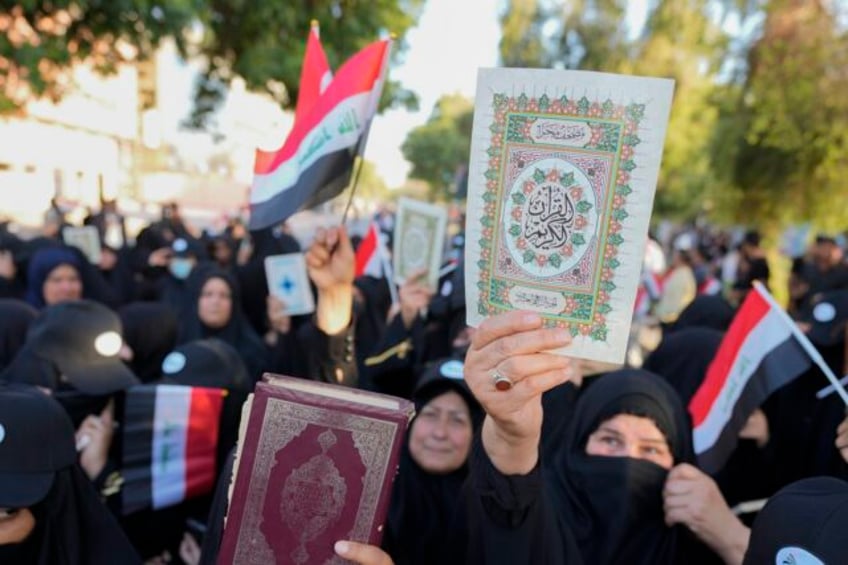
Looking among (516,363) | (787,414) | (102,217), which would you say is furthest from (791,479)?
Answer: (102,217)

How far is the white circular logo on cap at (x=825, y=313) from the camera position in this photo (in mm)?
3461

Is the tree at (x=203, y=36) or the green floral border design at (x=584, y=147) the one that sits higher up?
the tree at (x=203, y=36)

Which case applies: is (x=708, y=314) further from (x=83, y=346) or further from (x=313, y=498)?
(x=313, y=498)

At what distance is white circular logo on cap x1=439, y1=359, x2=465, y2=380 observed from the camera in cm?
250

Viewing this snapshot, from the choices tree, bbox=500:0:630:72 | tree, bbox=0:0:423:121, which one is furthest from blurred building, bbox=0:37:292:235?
tree, bbox=500:0:630:72

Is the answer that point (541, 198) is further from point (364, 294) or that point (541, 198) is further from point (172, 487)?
point (364, 294)

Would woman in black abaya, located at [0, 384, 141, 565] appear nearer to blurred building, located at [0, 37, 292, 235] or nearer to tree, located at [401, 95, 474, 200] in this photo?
blurred building, located at [0, 37, 292, 235]

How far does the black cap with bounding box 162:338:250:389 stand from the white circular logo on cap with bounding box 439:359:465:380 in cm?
88

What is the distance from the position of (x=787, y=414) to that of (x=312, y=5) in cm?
764

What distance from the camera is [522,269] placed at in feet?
4.25

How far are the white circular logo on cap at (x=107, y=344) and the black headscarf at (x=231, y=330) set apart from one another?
1.26m

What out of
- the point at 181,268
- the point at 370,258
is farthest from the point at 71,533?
the point at 181,268

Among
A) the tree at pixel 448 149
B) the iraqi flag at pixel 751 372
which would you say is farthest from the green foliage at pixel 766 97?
the iraqi flag at pixel 751 372

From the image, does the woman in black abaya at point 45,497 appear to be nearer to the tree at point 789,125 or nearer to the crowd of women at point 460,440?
the crowd of women at point 460,440
